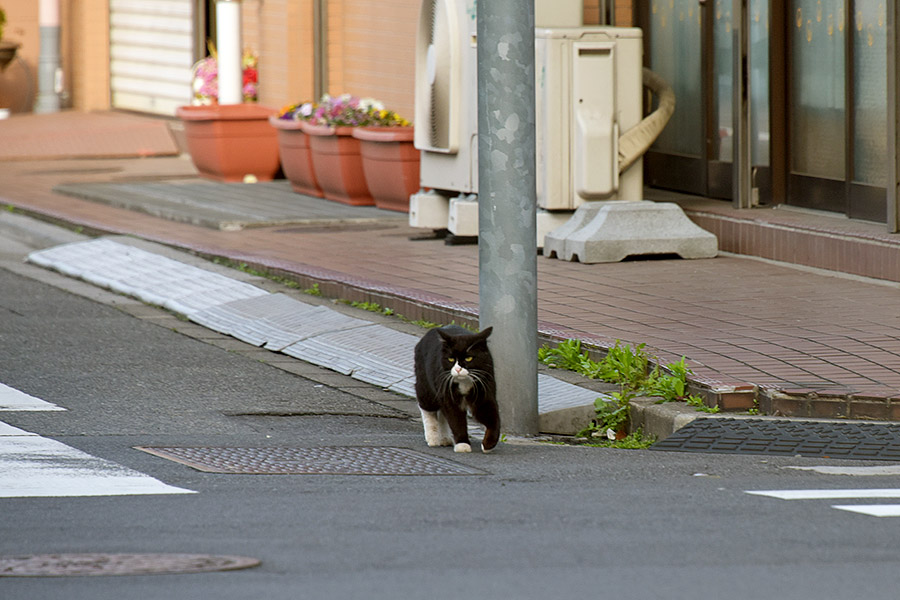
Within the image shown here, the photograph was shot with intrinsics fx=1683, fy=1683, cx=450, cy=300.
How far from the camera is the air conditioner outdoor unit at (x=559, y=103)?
476 inches

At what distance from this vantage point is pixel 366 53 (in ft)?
60.5

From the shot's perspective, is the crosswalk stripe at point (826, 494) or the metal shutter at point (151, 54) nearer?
the crosswalk stripe at point (826, 494)

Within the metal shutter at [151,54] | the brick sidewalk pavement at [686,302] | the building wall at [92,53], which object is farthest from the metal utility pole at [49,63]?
the brick sidewalk pavement at [686,302]

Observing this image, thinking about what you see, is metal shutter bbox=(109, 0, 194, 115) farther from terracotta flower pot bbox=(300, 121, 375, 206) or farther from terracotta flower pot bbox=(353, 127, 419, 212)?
terracotta flower pot bbox=(353, 127, 419, 212)

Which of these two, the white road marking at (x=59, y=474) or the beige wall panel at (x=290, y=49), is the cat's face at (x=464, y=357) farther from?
the beige wall panel at (x=290, y=49)

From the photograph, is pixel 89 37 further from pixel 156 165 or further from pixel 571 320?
pixel 571 320

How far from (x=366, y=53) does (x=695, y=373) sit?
11110mm

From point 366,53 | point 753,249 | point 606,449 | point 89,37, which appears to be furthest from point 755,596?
point 89,37

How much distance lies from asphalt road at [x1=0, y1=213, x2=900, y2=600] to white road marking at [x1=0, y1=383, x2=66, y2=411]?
90 mm

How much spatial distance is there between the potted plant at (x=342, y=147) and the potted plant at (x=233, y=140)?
2024 millimetres

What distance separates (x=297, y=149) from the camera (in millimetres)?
16750

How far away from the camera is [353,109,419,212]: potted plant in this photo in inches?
588

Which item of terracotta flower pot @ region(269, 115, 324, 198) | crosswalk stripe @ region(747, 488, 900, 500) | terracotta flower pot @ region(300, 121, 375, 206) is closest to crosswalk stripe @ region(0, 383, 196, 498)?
crosswalk stripe @ region(747, 488, 900, 500)

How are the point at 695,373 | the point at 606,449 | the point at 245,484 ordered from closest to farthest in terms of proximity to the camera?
the point at 245,484, the point at 606,449, the point at 695,373
